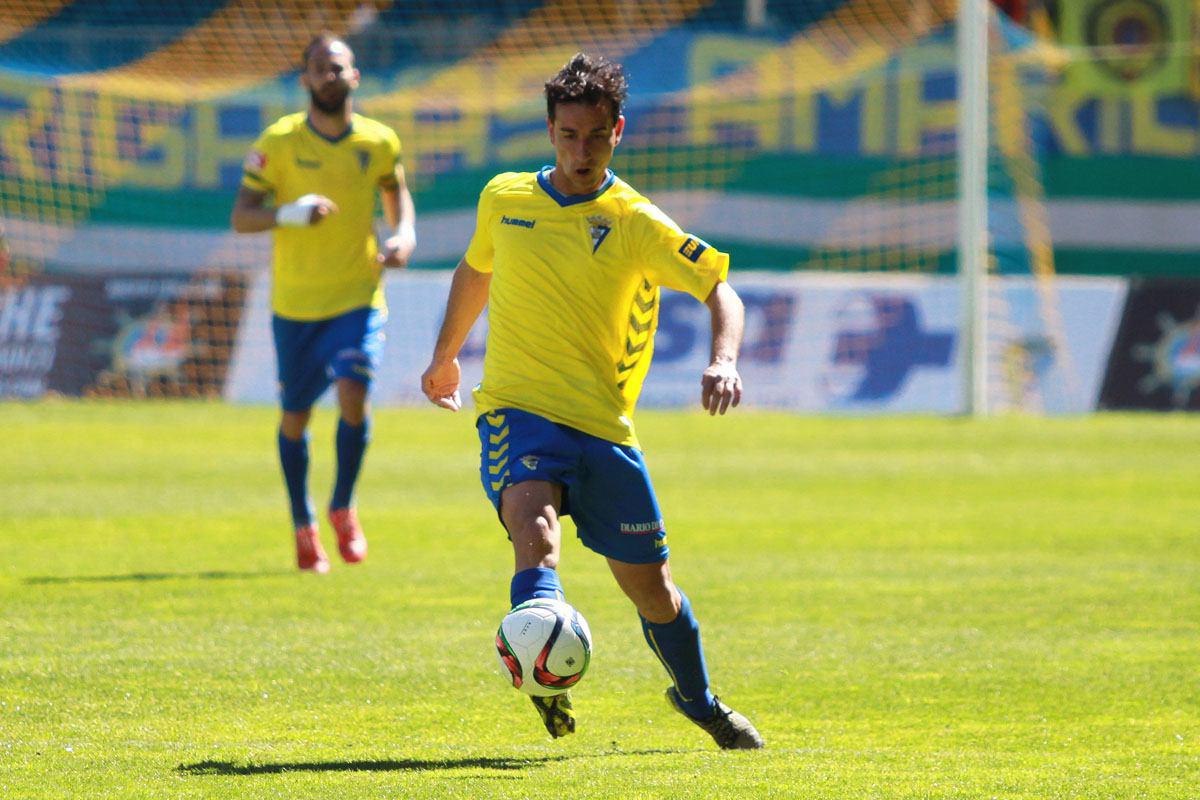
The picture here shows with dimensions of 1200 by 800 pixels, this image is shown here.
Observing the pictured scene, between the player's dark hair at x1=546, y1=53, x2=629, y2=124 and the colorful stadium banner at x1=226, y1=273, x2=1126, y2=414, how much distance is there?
1287 cm

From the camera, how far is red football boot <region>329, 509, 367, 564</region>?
9.38 metres

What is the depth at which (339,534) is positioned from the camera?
9398mm

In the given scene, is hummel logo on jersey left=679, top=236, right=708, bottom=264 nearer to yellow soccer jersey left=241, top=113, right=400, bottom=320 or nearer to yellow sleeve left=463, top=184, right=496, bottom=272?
yellow sleeve left=463, top=184, right=496, bottom=272

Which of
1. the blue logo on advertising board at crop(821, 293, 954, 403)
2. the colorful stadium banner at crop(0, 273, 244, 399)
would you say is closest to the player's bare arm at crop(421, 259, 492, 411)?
the blue logo on advertising board at crop(821, 293, 954, 403)

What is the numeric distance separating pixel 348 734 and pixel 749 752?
124 cm

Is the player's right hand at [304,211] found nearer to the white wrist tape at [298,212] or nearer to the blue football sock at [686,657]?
the white wrist tape at [298,212]

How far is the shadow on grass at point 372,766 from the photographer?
17.0 ft

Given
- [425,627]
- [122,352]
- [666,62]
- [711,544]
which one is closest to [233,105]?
[666,62]

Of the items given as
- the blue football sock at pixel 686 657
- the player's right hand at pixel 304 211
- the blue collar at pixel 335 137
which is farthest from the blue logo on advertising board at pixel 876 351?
the blue football sock at pixel 686 657

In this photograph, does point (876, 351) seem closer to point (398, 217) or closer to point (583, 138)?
point (398, 217)

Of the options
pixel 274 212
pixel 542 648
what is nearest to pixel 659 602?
pixel 542 648

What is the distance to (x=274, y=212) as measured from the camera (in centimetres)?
923

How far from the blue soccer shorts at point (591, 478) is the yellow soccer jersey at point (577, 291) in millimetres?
64

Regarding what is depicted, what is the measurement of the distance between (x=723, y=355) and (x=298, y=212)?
433 cm
